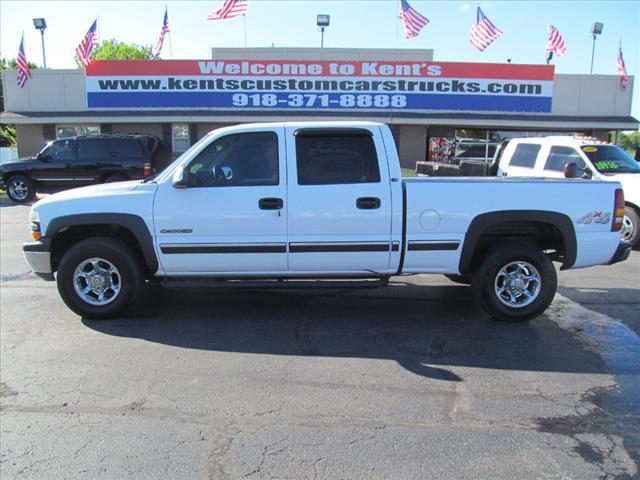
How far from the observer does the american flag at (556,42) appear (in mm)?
21125

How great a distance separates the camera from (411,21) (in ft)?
71.2

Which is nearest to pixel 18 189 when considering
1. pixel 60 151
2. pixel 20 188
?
pixel 20 188

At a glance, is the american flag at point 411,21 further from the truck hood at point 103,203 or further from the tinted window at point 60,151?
the truck hood at point 103,203

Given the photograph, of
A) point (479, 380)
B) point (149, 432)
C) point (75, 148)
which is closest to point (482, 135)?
point (75, 148)

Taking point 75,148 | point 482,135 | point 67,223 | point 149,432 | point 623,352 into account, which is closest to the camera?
point 149,432

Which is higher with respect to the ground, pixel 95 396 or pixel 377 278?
pixel 377 278

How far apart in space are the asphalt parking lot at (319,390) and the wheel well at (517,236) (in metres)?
0.71

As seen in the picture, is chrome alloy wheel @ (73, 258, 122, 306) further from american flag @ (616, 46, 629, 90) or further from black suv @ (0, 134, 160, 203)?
american flag @ (616, 46, 629, 90)

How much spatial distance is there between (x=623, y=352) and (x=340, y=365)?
2.56 m

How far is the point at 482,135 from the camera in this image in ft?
69.1

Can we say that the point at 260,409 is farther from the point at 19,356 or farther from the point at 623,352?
the point at 623,352

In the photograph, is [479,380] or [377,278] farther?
[377,278]

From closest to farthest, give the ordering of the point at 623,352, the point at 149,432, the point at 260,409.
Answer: the point at 149,432 → the point at 260,409 → the point at 623,352

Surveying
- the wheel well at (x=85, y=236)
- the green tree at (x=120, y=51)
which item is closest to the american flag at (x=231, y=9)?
the wheel well at (x=85, y=236)
